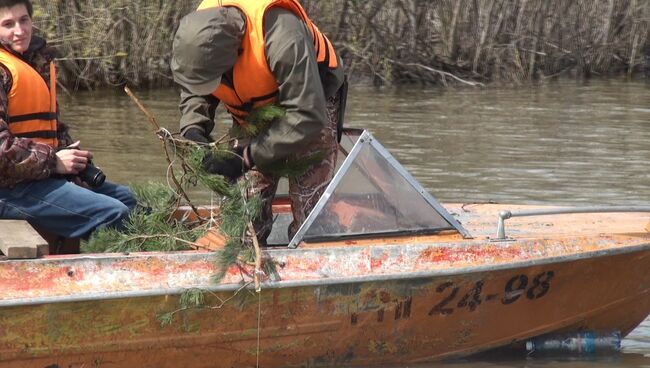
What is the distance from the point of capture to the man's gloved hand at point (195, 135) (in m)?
5.96

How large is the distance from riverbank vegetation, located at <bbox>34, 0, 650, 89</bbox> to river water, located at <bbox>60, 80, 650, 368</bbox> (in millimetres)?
496

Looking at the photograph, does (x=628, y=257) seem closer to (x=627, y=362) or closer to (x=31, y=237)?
(x=627, y=362)

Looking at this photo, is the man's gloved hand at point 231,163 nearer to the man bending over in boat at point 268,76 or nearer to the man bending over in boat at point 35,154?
the man bending over in boat at point 268,76

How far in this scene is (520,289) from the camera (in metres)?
5.93

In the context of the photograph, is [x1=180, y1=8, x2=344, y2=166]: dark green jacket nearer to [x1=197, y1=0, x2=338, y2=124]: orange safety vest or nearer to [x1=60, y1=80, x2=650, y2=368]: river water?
[x1=197, y1=0, x2=338, y2=124]: orange safety vest

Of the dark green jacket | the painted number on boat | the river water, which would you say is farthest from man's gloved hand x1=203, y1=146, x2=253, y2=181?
the river water

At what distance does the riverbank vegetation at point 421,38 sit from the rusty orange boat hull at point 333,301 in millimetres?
9989

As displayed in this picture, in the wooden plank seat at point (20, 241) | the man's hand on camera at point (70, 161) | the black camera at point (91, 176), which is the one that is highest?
the man's hand on camera at point (70, 161)

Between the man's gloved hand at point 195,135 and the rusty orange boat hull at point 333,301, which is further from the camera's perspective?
the man's gloved hand at point 195,135

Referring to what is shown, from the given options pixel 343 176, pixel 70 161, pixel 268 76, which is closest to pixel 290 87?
pixel 268 76

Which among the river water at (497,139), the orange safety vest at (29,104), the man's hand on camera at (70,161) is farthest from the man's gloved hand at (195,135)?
the river water at (497,139)

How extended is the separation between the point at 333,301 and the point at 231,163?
0.83 meters

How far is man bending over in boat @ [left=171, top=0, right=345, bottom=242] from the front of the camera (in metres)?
5.40

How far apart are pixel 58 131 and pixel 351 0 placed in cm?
1106
